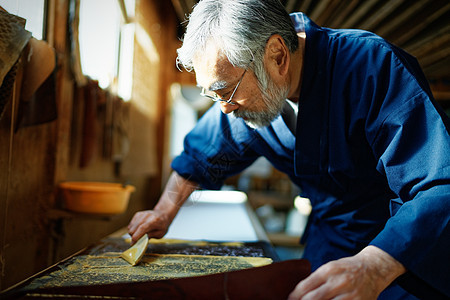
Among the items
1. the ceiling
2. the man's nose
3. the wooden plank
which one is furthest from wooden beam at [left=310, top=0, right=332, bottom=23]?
the man's nose

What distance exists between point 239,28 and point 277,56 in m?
0.18

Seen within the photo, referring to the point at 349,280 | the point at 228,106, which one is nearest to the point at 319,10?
the point at 228,106

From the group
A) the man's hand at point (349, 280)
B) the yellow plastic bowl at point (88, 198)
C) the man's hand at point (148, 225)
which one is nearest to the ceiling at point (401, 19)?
the man's hand at point (349, 280)

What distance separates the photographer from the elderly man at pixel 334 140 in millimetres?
753

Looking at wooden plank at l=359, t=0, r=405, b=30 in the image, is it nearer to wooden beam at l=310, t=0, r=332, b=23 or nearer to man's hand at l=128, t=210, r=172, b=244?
wooden beam at l=310, t=0, r=332, b=23

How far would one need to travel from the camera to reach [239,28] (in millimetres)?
1062

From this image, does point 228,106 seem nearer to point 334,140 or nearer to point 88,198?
point 334,140

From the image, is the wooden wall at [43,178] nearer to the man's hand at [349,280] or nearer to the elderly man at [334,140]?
the elderly man at [334,140]

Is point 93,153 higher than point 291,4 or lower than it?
lower

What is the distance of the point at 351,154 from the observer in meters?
1.12

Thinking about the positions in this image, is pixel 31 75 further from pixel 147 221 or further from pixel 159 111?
pixel 159 111

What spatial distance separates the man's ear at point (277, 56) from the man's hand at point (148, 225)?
736mm

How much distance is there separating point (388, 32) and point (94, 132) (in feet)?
5.70

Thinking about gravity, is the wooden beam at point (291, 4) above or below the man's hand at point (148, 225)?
above
